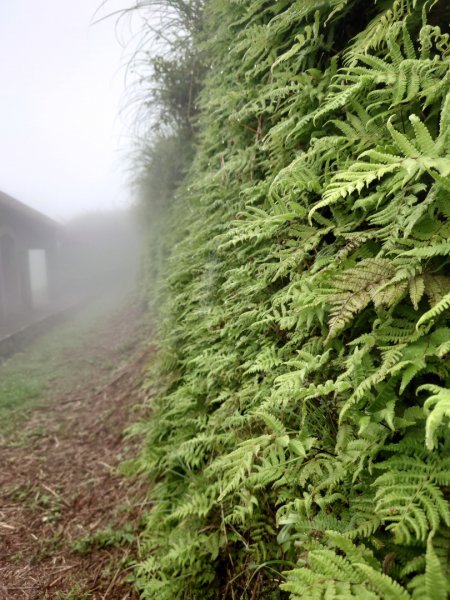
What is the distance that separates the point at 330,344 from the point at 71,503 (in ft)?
10.6

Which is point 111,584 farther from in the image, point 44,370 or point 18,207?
point 18,207

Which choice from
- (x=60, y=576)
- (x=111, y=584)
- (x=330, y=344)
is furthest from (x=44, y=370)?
(x=330, y=344)

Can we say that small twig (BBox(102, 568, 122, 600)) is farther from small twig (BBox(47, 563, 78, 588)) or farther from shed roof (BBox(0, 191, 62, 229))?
shed roof (BBox(0, 191, 62, 229))

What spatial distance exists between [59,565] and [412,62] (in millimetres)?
3710

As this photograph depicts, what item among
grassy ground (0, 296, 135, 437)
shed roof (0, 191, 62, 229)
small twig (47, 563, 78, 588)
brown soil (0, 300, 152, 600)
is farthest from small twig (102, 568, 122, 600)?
shed roof (0, 191, 62, 229)

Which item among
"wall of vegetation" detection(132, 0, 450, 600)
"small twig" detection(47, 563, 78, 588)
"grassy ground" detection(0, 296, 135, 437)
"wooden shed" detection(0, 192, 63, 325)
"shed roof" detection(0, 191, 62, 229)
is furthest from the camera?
"wooden shed" detection(0, 192, 63, 325)

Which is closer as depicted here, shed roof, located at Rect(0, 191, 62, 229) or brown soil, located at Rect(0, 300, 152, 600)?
brown soil, located at Rect(0, 300, 152, 600)

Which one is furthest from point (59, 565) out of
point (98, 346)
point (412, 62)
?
point (98, 346)

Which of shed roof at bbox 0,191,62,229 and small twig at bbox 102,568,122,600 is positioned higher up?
shed roof at bbox 0,191,62,229

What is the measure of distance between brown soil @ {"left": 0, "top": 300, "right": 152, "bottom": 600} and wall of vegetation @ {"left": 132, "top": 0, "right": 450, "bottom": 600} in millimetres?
356

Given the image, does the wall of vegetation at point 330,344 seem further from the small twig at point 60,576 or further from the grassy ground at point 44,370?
the grassy ground at point 44,370

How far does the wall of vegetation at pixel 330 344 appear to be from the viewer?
1.18 m

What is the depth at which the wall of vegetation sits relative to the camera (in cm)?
118

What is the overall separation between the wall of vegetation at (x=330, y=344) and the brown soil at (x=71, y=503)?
14.0 inches
